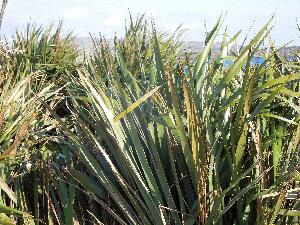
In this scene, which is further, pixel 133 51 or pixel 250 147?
pixel 133 51

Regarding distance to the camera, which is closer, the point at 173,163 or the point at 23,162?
the point at 173,163

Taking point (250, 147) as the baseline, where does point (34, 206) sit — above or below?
below

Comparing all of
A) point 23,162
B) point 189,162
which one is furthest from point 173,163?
point 23,162

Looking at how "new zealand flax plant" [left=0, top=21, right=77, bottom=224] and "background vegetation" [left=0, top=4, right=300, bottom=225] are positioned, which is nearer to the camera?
"background vegetation" [left=0, top=4, right=300, bottom=225]

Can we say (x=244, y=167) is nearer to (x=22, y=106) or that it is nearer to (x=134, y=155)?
(x=134, y=155)

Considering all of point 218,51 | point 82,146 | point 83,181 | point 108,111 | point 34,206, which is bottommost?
point 34,206

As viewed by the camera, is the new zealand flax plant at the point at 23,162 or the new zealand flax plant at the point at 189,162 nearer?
the new zealand flax plant at the point at 189,162

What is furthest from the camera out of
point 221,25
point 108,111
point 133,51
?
point 133,51

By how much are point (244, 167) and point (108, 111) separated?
50 cm

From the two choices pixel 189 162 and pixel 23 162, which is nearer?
pixel 189 162

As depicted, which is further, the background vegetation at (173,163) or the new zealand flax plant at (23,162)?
the new zealand flax plant at (23,162)

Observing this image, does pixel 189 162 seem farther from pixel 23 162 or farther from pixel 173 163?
pixel 23 162

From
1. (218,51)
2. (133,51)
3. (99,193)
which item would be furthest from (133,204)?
(133,51)

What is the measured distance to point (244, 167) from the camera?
1.42m
